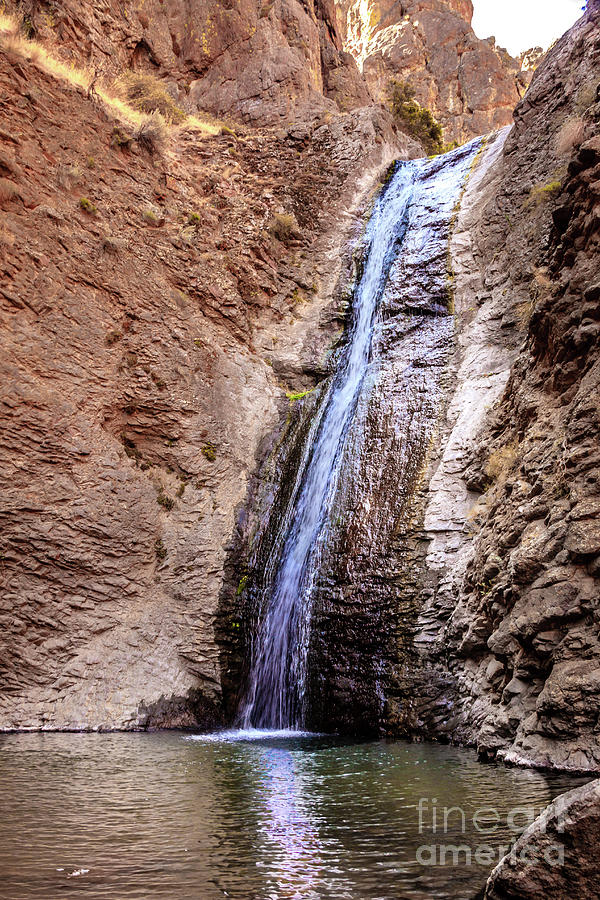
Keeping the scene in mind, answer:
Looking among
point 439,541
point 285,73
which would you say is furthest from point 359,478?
point 285,73

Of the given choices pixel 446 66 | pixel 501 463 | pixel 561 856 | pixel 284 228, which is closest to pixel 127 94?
pixel 284 228

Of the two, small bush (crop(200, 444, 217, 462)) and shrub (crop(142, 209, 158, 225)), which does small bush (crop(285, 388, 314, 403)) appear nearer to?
small bush (crop(200, 444, 217, 462))

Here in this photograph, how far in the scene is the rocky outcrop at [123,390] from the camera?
9.80 metres

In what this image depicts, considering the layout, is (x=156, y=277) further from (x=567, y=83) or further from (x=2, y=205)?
(x=567, y=83)

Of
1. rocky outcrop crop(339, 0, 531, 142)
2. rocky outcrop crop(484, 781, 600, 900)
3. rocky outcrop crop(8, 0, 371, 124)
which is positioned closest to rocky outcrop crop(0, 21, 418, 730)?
rocky outcrop crop(8, 0, 371, 124)

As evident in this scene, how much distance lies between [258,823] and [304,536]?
22.5 ft

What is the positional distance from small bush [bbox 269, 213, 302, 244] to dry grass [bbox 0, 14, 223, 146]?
3.31m

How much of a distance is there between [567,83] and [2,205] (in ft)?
38.7

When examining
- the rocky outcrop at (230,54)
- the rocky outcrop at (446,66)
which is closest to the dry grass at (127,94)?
the rocky outcrop at (230,54)

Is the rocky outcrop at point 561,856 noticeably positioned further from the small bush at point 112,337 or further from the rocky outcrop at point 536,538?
the small bush at point 112,337

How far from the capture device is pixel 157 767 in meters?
6.19

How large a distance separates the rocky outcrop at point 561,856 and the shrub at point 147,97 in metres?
19.3

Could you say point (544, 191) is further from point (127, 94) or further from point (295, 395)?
point (127, 94)

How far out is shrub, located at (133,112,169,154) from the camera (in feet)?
49.4
